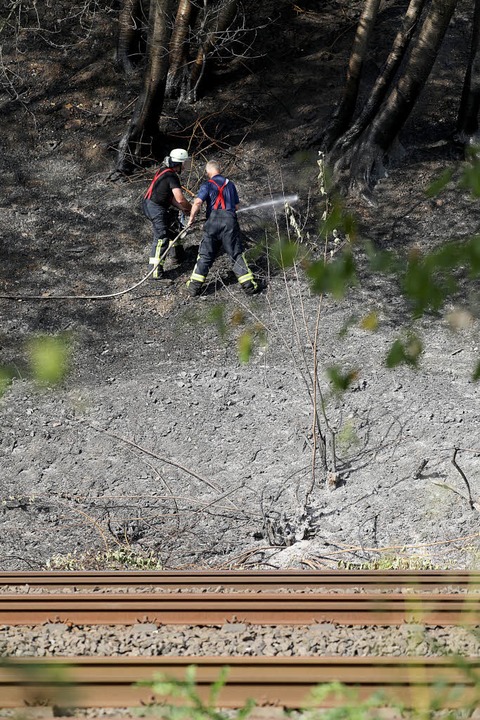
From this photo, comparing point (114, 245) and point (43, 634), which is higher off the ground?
point (43, 634)

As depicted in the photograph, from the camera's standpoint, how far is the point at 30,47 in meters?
16.7

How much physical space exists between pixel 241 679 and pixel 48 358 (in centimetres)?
676

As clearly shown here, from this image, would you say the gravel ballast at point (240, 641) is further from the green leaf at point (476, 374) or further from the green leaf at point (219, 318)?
the green leaf at point (219, 318)

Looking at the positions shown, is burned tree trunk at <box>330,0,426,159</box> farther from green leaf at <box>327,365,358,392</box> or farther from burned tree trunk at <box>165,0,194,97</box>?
green leaf at <box>327,365,358,392</box>

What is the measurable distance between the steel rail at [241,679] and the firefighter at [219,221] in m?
7.05

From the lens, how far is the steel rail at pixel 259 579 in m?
5.75

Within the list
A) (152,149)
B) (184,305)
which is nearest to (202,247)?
(184,305)

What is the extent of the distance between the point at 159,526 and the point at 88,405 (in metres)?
2.18

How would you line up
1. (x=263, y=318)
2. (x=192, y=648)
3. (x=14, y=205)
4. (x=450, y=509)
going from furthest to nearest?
(x=14, y=205) → (x=263, y=318) → (x=450, y=509) → (x=192, y=648)

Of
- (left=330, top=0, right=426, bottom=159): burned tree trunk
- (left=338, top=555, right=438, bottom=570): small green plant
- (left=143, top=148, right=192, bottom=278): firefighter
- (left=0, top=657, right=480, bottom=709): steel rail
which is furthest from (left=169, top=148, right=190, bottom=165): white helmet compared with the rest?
(left=0, top=657, right=480, bottom=709): steel rail

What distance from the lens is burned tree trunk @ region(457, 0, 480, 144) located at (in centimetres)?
1238

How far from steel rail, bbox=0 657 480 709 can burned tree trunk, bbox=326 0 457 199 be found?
30.9 feet

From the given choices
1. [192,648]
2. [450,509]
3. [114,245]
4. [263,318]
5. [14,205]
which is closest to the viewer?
[192,648]

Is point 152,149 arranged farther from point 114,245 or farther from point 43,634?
point 43,634
